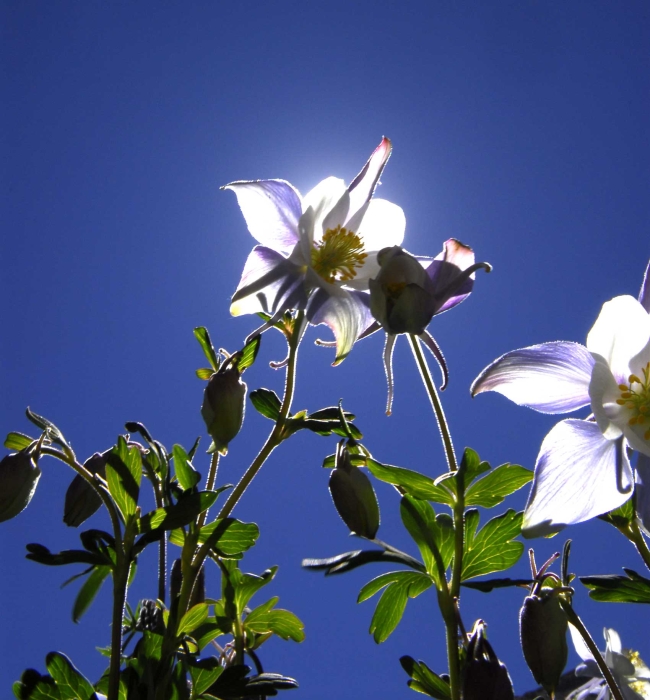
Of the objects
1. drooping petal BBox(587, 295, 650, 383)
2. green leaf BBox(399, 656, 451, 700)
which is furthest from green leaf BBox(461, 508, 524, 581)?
drooping petal BBox(587, 295, 650, 383)

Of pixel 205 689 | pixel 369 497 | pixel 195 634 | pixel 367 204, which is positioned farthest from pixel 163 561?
pixel 367 204

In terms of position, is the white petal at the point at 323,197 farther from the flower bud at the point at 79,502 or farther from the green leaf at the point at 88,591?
the green leaf at the point at 88,591

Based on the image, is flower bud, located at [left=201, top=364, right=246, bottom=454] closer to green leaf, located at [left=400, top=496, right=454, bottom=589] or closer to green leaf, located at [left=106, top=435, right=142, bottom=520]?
green leaf, located at [left=106, top=435, right=142, bottom=520]

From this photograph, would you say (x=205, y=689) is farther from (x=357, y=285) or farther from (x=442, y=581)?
(x=357, y=285)

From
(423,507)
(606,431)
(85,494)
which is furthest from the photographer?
(85,494)

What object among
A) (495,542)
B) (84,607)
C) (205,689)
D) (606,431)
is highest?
(606,431)

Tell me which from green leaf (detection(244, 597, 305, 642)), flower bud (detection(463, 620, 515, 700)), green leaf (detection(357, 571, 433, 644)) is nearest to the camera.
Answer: flower bud (detection(463, 620, 515, 700))

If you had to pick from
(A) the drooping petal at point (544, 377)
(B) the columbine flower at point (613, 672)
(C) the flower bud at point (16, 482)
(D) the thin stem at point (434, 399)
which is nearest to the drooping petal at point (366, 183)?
(D) the thin stem at point (434, 399)
